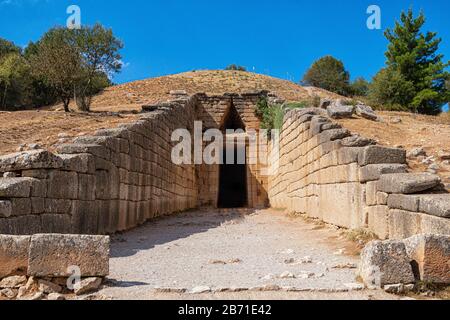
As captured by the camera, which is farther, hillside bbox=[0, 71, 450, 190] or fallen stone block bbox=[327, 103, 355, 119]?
fallen stone block bbox=[327, 103, 355, 119]

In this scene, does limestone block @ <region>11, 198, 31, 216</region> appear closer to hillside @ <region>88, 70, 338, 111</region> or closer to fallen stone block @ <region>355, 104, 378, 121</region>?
fallen stone block @ <region>355, 104, 378, 121</region>

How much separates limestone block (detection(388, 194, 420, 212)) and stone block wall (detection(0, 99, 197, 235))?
5006 mm

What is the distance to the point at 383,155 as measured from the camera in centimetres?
739

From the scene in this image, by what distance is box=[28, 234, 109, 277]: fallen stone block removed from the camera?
4.30 metres

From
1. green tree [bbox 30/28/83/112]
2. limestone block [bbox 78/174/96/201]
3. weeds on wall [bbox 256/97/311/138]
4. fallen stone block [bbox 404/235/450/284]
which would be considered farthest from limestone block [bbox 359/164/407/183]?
green tree [bbox 30/28/83/112]

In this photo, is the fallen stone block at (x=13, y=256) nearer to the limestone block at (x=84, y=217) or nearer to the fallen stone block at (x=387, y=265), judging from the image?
the limestone block at (x=84, y=217)

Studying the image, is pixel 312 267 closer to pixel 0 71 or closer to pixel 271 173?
pixel 271 173

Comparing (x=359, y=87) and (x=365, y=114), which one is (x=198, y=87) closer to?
(x=365, y=114)

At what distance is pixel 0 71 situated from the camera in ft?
98.3

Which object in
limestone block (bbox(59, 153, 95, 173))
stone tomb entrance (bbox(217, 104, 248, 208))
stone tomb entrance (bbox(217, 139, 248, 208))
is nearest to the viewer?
limestone block (bbox(59, 153, 95, 173))

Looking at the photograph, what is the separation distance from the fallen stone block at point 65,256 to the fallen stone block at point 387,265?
260 centimetres

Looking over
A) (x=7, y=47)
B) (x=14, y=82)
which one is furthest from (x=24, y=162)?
(x=7, y=47)

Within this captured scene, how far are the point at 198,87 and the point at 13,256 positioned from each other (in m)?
21.8
